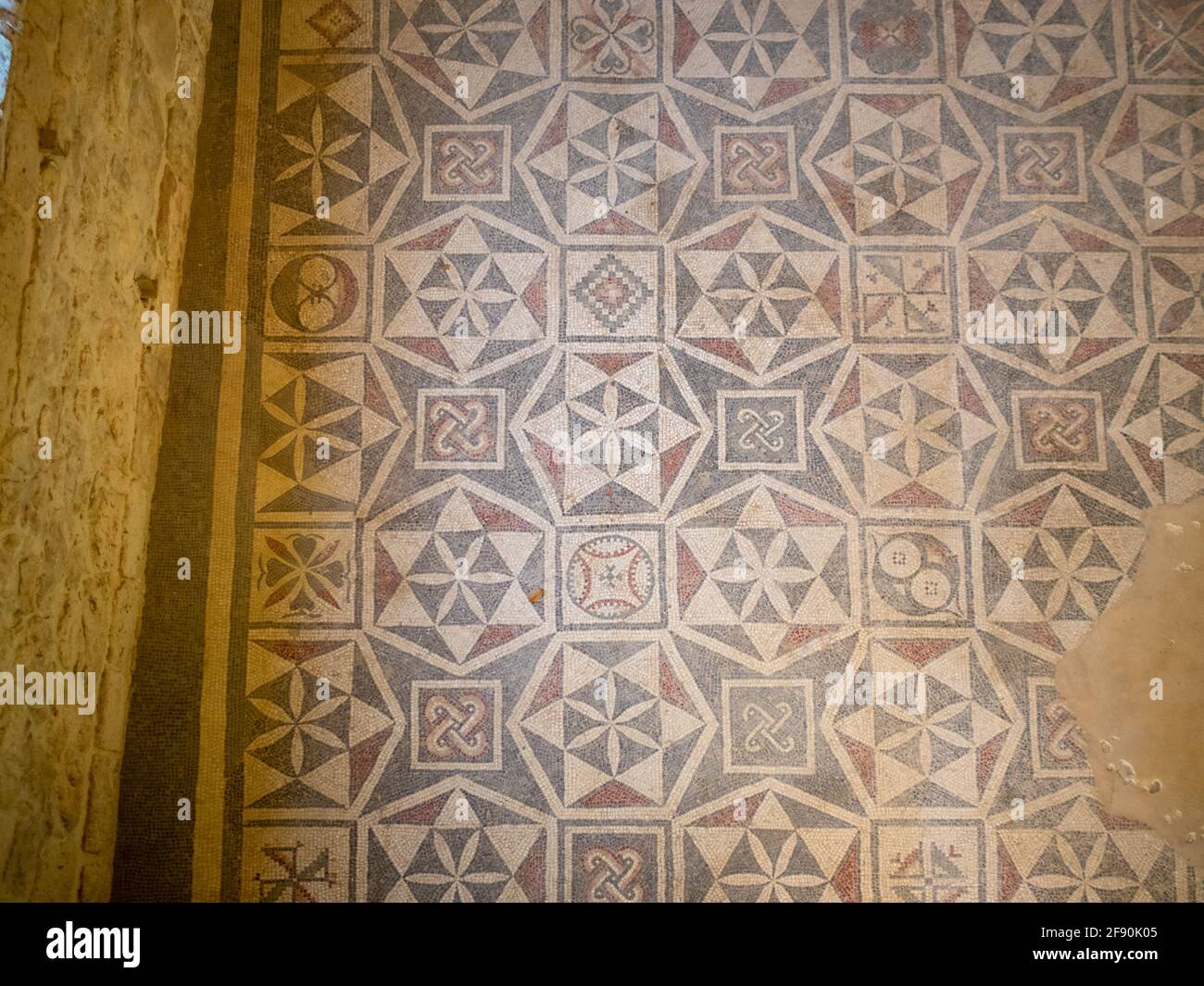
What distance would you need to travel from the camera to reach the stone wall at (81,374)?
1904 mm

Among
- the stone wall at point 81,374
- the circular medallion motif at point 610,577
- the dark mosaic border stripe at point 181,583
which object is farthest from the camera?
the circular medallion motif at point 610,577

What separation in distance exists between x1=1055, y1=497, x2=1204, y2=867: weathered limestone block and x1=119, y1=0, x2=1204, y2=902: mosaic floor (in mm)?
61

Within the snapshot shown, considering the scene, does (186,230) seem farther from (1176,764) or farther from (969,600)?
→ (1176,764)

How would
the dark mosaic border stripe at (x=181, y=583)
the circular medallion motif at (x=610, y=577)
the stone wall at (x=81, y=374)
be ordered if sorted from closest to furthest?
the stone wall at (x=81, y=374)
the dark mosaic border stripe at (x=181, y=583)
the circular medallion motif at (x=610, y=577)

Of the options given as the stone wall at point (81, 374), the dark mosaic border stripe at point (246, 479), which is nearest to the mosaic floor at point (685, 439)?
the dark mosaic border stripe at point (246, 479)

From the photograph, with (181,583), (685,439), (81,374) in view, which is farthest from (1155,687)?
(81,374)

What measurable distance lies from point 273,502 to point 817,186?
5.45ft

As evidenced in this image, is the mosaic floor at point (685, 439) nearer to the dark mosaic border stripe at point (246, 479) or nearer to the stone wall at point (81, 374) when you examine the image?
the dark mosaic border stripe at point (246, 479)

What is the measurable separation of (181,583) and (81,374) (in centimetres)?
60

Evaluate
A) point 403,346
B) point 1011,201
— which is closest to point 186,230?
point 403,346

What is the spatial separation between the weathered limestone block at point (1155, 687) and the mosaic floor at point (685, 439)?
61 millimetres

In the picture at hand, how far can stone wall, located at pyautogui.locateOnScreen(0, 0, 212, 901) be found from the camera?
1904 millimetres

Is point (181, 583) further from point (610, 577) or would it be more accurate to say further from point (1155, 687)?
point (1155, 687)

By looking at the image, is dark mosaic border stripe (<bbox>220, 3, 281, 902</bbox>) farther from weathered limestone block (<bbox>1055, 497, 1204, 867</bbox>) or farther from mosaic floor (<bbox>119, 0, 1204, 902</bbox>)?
weathered limestone block (<bbox>1055, 497, 1204, 867</bbox>)
